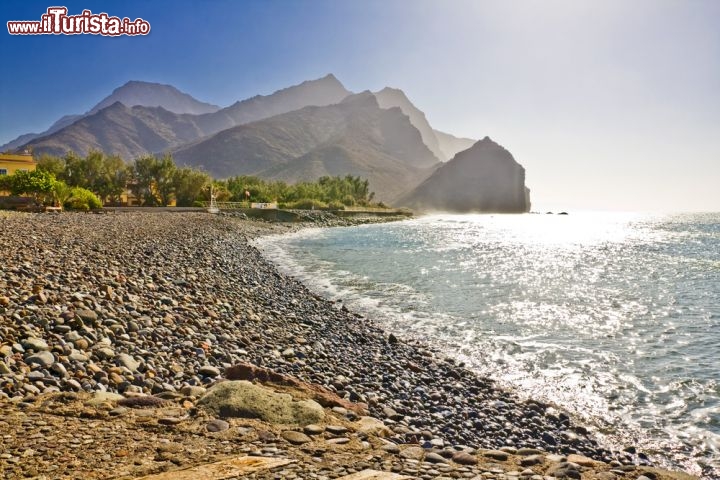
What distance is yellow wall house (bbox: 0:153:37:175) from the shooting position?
7035 cm

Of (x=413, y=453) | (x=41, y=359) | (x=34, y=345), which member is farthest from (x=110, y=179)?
(x=413, y=453)

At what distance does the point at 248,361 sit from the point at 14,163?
276 ft

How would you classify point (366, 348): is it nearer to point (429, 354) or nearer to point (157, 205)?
point (429, 354)

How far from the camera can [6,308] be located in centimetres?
943

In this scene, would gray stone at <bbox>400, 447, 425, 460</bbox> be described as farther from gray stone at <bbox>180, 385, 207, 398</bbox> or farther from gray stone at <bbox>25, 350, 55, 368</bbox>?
gray stone at <bbox>25, 350, 55, 368</bbox>

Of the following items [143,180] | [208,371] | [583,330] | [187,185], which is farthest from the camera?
[187,185]

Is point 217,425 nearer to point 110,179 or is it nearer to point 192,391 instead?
point 192,391

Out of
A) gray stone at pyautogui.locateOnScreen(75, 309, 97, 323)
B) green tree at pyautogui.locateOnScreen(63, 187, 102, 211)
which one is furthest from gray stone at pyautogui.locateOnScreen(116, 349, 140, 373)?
green tree at pyautogui.locateOnScreen(63, 187, 102, 211)

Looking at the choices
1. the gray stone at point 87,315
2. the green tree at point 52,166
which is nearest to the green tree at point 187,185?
the green tree at point 52,166

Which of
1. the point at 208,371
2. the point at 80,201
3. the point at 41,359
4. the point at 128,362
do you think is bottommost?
the point at 208,371

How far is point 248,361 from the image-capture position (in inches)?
393

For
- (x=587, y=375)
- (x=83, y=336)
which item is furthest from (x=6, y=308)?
(x=587, y=375)

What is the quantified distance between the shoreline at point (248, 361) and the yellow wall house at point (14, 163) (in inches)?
2764

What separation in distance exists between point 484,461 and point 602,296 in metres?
22.2
